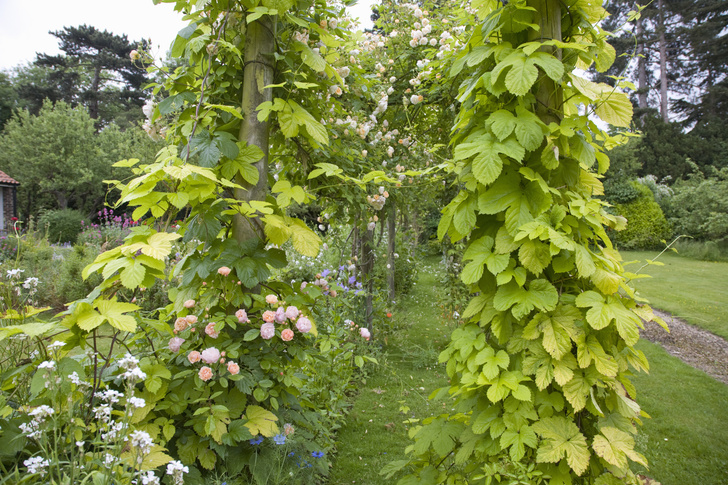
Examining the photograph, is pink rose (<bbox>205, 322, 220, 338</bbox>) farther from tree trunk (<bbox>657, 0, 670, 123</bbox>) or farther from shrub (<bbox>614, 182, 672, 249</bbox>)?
tree trunk (<bbox>657, 0, 670, 123</bbox>)

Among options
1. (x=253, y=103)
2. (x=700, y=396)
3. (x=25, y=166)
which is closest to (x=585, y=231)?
(x=253, y=103)

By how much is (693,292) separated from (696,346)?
10.1 feet

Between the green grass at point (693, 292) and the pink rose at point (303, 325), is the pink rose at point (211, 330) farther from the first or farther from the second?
the green grass at point (693, 292)

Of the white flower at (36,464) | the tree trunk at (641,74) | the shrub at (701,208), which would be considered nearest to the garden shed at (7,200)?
the white flower at (36,464)

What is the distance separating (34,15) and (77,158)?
10309mm

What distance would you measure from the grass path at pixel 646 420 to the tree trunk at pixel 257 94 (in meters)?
1.47

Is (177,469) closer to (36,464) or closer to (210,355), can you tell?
(36,464)

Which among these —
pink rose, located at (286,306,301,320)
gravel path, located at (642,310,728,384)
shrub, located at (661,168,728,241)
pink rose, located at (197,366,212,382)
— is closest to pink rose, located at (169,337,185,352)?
pink rose, located at (197,366,212,382)

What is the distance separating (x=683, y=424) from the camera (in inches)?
129

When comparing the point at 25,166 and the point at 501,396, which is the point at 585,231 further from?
the point at 25,166

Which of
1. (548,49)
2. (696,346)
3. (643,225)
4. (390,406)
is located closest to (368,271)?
(390,406)

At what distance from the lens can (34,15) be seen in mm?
21281

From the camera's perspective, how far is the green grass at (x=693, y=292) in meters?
5.96

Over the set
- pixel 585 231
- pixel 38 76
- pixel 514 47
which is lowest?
pixel 585 231
